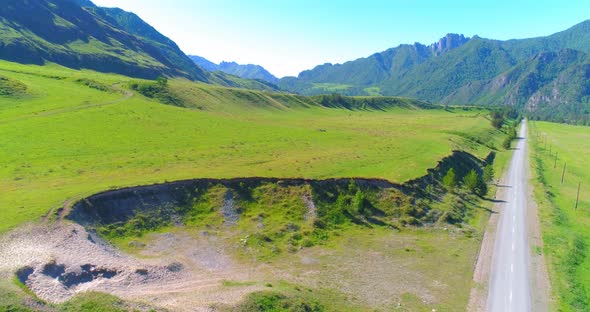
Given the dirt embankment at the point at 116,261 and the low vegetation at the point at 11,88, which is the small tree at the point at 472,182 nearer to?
the dirt embankment at the point at 116,261

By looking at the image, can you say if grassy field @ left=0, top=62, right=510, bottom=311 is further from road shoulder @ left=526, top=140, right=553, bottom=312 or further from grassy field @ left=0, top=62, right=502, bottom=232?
road shoulder @ left=526, top=140, right=553, bottom=312

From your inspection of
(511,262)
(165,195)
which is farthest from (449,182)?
(165,195)

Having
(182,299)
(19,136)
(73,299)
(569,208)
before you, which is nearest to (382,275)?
(182,299)

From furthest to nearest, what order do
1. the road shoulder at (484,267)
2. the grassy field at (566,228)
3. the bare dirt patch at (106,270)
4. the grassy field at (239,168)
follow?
the grassy field at (566,228)
the grassy field at (239,168)
the road shoulder at (484,267)
the bare dirt patch at (106,270)

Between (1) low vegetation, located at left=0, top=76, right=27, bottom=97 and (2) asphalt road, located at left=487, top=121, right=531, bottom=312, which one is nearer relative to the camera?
(2) asphalt road, located at left=487, top=121, right=531, bottom=312

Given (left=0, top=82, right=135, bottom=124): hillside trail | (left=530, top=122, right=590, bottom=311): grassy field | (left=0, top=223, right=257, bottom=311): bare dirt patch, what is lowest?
(left=530, top=122, right=590, bottom=311): grassy field

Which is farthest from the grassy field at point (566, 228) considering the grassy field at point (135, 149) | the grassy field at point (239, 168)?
the grassy field at point (135, 149)

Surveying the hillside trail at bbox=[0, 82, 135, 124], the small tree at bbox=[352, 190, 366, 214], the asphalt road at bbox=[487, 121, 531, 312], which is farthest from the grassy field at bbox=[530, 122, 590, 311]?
the hillside trail at bbox=[0, 82, 135, 124]
